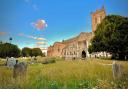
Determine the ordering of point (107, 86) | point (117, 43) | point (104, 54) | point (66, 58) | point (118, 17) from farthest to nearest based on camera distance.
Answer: point (104, 54) < point (118, 17) < point (117, 43) < point (66, 58) < point (107, 86)

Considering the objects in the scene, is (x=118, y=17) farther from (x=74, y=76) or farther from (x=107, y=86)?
(x=107, y=86)

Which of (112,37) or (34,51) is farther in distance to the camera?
(112,37)

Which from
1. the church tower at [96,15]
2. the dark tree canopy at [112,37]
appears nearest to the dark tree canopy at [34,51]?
the church tower at [96,15]

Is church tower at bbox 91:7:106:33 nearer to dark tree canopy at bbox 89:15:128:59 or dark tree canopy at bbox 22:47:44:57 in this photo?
dark tree canopy at bbox 89:15:128:59

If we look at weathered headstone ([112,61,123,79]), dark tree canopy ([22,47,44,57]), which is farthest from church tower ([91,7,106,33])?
weathered headstone ([112,61,123,79])

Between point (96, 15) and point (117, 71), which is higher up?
point (96, 15)

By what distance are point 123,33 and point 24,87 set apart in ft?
65.1

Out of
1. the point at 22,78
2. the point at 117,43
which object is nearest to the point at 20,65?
the point at 22,78

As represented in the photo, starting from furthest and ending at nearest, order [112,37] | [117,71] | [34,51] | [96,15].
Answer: [112,37] → [96,15] → [34,51] → [117,71]

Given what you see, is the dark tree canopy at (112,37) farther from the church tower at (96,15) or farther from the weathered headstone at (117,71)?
the weathered headstone at (117,71)

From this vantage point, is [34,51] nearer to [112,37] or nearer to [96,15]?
[96,15]

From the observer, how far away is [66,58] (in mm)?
20109

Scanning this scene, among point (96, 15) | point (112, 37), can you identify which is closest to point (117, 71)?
point (96, 15)

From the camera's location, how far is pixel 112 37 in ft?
75.5
